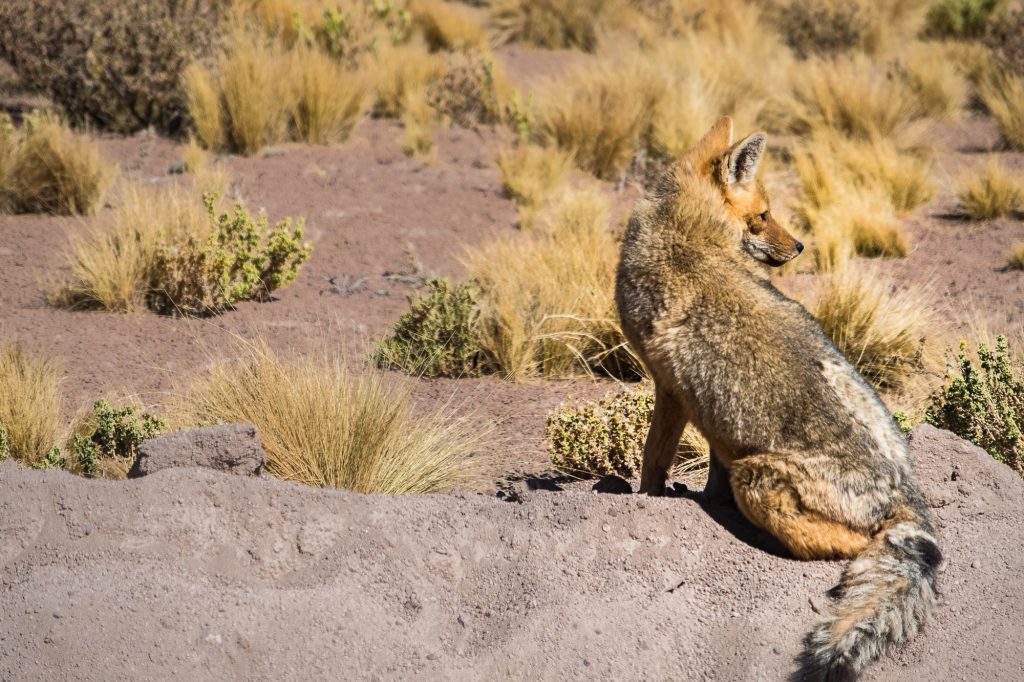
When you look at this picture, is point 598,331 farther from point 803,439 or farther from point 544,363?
point 803,439

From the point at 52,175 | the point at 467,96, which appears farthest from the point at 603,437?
the point at 467,96

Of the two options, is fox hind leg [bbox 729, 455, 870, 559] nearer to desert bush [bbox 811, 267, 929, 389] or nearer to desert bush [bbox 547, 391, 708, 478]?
desert bush [bbox 547, 391, 708, 478]

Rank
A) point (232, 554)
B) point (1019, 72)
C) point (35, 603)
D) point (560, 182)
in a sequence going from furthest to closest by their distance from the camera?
1. point (1019, 72)
2. point (560, 182)
3. point (232, 554)
4. point (35, 603)

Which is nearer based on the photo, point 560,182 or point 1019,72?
point 560,182

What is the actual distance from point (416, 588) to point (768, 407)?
1565 mm

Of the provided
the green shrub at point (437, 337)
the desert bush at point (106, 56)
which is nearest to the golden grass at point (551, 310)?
the green shrub at point (437, 337)

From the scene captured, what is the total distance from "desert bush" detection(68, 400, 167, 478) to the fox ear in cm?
319

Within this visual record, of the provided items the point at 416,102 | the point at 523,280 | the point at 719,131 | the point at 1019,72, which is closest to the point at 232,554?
the point at 719,131

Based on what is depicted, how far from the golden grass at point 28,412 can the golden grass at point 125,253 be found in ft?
6.97

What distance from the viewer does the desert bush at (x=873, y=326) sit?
7.95 meters

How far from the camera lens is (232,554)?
14.6 feet

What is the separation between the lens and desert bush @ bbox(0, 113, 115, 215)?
10195 mm

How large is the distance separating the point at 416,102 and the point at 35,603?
11.1 metres

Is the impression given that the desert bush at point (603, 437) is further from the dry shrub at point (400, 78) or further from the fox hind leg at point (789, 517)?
the dry shrub at point (400, 78)
